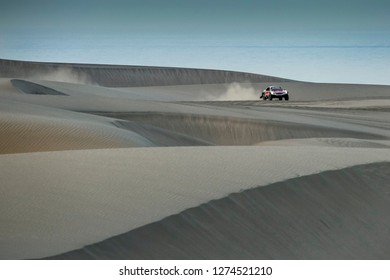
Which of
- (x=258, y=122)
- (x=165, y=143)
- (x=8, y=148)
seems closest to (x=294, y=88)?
(x=258, y=122)

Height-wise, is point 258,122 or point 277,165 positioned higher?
point 258,122

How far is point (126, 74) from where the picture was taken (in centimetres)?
7606

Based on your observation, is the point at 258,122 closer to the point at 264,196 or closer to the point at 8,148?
the point at 8,148

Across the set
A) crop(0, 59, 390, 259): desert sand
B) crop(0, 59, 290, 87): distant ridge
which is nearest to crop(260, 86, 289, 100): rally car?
crop(0, 59, 390, 259): desert sand

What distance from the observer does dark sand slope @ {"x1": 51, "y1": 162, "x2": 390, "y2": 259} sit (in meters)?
6.59

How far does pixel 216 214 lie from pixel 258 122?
44.0 ft

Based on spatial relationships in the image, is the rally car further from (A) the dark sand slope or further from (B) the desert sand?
(A) the dark sand slope

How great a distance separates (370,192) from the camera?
32.7ft

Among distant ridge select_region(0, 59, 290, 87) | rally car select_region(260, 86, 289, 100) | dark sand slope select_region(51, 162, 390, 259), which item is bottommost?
dark sand slope select_region(51, 162, 390, 259)

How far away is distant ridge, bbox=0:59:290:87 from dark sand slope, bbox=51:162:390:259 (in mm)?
62366

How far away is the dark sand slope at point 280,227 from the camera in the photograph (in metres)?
6.59

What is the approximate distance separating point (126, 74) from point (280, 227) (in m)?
68.7

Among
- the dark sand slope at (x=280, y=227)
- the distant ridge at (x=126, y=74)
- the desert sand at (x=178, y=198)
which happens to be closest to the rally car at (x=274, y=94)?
the desert sand at (x=178, y=198)

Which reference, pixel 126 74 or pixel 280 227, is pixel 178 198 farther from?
pixel 126 74
